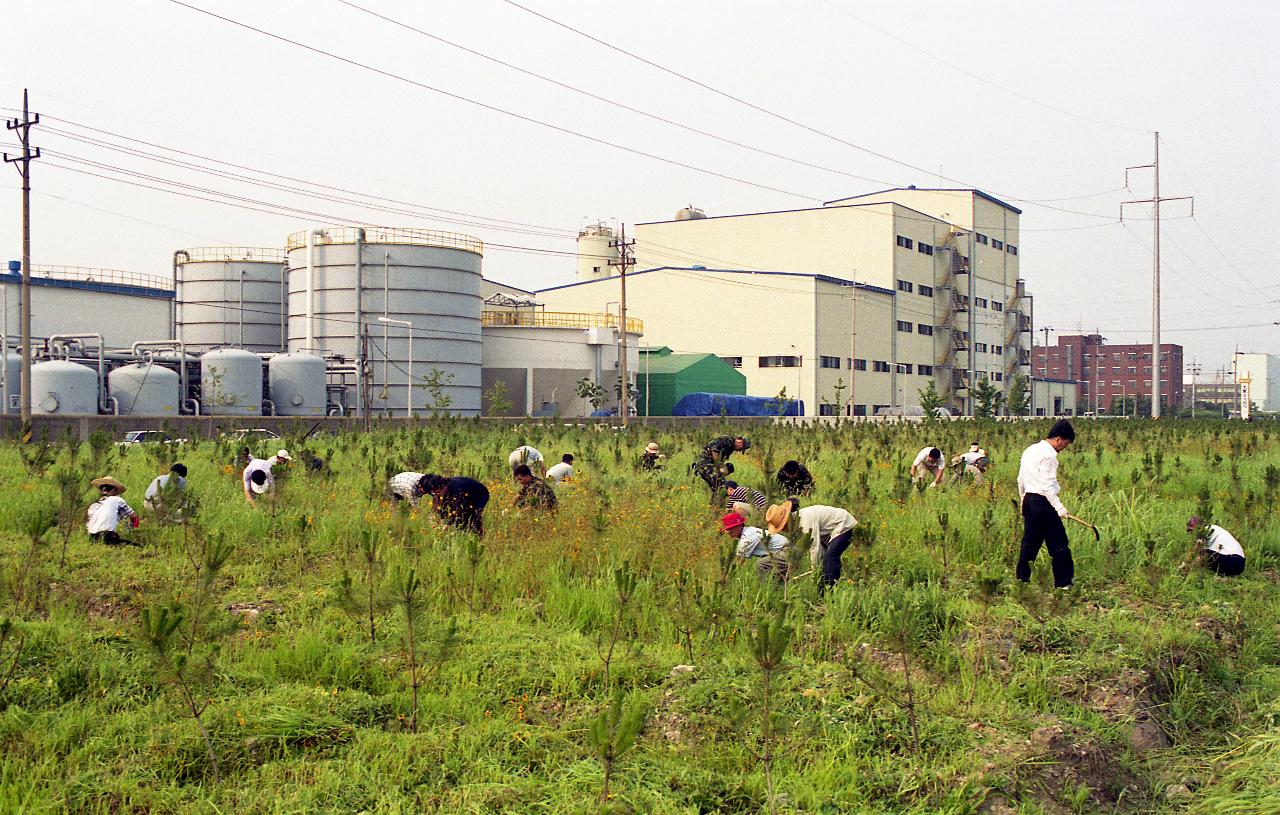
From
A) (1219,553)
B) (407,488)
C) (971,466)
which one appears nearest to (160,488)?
(407,488)

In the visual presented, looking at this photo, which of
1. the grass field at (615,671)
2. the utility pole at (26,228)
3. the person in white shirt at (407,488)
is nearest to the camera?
the grass field at (615,671)

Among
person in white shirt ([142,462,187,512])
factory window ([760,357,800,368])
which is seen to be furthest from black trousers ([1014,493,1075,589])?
factory window ([760,357,800,368])

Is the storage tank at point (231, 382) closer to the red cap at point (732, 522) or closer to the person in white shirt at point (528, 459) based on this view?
the person in white shirt at point (528, 459)

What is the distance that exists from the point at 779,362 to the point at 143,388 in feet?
130

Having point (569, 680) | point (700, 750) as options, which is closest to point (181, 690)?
point (569, 680)

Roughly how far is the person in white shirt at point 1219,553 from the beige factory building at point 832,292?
52053 mm

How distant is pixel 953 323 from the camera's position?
8019 centimetres

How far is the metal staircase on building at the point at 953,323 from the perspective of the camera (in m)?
79.2

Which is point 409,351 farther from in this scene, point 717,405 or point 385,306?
point 717,405

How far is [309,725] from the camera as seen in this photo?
562 centimetres

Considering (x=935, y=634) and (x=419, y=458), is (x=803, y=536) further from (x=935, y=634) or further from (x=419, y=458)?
(x=419, y=458)

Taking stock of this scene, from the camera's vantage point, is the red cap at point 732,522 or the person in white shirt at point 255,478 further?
the person in white shirt at point 255,478

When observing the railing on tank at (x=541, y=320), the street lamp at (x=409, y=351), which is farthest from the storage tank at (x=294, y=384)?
the railing on tank at (x=541, y=320)

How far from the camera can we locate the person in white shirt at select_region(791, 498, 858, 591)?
878 cm
